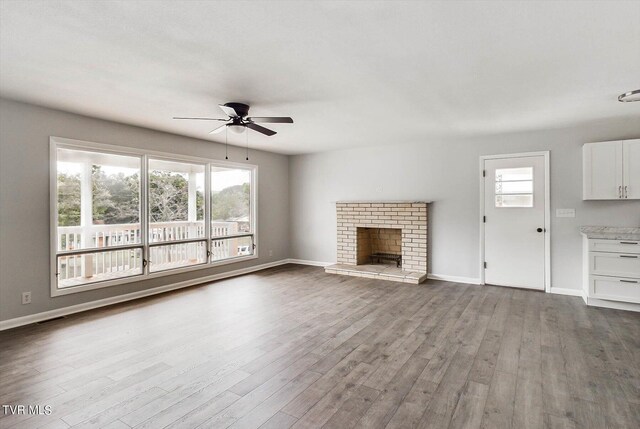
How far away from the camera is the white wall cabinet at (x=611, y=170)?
430 cm

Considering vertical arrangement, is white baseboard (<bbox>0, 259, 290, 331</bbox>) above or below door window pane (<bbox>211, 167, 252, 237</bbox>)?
below

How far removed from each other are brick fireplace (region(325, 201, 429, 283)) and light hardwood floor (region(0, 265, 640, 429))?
1486mm

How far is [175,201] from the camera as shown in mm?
5395

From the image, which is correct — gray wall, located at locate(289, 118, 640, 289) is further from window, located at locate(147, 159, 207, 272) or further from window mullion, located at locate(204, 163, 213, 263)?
window, located at locate(147, 159, 207, 272)

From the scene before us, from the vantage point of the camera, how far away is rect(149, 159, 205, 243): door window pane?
5102mm

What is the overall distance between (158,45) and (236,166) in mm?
4065

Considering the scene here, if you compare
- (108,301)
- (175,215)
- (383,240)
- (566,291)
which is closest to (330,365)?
(108,301)

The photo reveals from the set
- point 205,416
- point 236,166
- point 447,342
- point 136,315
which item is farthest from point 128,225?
point 447,342

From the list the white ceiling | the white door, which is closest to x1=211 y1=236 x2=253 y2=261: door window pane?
the white ceiling

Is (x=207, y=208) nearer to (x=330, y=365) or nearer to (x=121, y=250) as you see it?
(x=121, y=250)

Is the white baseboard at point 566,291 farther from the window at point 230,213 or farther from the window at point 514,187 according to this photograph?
the window at point 230,213

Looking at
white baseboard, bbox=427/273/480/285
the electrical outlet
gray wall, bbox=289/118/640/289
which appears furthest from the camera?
white baseboard, bbox=427/273/480/285

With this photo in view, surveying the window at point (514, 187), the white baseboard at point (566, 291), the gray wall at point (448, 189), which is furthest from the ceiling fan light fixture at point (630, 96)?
the white baseboard at point (566, 291)

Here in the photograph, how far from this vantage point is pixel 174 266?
5391mm
